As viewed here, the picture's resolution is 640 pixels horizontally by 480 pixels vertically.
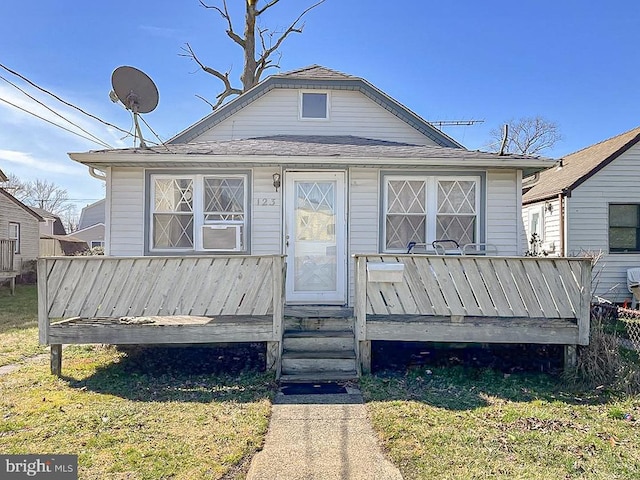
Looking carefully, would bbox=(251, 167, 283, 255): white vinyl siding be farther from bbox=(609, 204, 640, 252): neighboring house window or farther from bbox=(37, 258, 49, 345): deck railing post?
bbox=(609, 204, 640, 252): neighboring house window

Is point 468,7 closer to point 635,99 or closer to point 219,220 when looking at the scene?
point 219,220

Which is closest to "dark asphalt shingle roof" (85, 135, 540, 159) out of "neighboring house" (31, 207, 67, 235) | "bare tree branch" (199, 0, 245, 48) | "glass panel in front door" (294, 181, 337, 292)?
"glass panel in front door" (294, 181, 337, 292)

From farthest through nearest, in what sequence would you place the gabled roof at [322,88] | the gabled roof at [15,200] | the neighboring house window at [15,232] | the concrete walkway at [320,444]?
the neighboring house window at [15,232], the gabled roof at [15,200], the gabled roof at [322,88], the concrete walkway at [320,444]

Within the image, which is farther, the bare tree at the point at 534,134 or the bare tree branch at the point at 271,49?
the bare tree at the point at 534,134

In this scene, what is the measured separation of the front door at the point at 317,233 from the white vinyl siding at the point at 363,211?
0.14 meters

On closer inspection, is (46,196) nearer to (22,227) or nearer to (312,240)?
(22,227)

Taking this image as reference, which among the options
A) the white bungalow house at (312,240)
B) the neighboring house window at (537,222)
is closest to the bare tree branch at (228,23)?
the white bungalow house at (312,240)

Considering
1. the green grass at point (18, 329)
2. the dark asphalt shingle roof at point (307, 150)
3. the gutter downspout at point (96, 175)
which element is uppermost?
the dark asphalt shingle roof at point (307, 150)

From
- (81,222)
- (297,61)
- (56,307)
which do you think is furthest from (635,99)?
(81,222)

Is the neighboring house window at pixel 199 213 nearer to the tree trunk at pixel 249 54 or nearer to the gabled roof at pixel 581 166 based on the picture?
the gabled roof at pixel 581 166

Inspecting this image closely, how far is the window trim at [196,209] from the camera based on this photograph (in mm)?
6539

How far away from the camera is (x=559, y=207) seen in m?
10.7

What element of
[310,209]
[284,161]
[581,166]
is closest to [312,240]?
[310,209]

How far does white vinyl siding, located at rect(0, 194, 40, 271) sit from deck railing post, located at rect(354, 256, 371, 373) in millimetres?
17435
